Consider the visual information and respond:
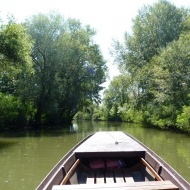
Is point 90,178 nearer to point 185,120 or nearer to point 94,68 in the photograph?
point 185,120

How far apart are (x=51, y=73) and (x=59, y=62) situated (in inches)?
70.9

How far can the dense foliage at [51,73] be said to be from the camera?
3095 cm

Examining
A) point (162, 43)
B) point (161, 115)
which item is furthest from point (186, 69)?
point (162, 43)

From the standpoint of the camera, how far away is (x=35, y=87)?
3195 cm

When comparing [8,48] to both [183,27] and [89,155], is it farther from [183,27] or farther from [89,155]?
[183,27]

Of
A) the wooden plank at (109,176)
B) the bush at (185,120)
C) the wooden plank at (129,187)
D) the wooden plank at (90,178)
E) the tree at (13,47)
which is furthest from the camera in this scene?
the bush at (185,120)

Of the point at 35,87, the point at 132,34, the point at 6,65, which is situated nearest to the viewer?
the point at 6,65

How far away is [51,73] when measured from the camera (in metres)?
34.1

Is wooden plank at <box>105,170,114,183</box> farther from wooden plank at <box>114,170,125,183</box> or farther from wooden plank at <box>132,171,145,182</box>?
wooden plank at <box>132,171,145,182</box>

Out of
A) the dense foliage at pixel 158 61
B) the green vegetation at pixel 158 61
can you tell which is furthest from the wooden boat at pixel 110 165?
the dense foliage at pixel 158 61

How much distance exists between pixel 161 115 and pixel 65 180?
24.8 m

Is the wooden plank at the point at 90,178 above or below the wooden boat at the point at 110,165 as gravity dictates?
below

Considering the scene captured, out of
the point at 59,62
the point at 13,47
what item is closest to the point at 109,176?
the point at 13,47

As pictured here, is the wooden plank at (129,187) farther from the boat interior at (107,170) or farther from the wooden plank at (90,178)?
the wooden plank at (90,178)
